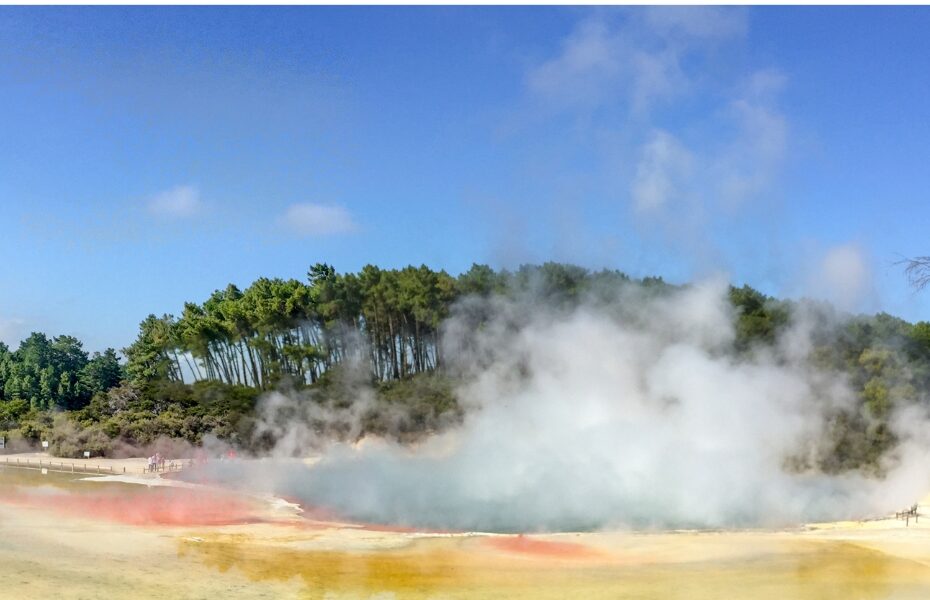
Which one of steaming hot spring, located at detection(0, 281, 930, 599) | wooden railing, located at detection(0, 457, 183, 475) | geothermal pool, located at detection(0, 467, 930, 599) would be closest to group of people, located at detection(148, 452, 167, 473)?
wooden railing, located at detection(0, 457, 183, 475)

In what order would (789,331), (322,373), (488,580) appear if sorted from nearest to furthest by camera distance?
1. (488,580)
2. (789,331)
3. (322,373)

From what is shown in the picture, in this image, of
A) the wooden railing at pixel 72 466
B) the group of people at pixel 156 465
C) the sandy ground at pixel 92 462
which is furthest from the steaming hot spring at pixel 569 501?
the sandy ground at pixel 92 462

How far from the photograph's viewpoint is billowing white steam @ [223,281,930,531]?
69.8ft

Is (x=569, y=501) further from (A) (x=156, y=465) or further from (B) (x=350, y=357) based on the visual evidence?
(B) (x=350, y=357)

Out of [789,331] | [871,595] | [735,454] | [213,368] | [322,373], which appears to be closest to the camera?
[871,595]

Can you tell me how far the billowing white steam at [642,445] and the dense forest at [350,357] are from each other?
1094 mm

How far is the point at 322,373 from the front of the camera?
146 feet

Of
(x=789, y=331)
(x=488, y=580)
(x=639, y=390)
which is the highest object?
(x=789, y=331)

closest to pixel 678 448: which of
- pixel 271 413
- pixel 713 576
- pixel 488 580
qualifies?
pixel 713 576

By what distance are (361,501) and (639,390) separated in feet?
28.4

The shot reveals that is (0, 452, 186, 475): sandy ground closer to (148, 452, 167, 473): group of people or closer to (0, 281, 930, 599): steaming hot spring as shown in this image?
(148, 452, 167, 473): group of people

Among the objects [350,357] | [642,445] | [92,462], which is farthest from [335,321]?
[642,445]

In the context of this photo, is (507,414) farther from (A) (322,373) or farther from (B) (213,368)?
(B) (213,368)

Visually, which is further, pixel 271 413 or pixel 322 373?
pixel 322 373
